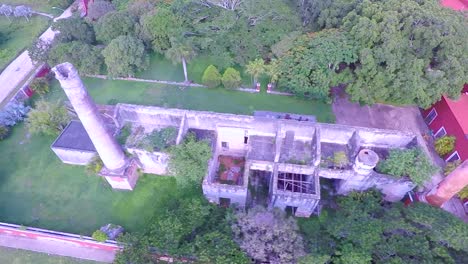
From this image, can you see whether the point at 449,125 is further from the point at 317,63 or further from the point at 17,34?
the point at 17,34

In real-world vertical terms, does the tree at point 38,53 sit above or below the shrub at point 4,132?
above

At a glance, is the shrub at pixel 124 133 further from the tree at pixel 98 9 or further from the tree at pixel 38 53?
the tree at pixel 98 9

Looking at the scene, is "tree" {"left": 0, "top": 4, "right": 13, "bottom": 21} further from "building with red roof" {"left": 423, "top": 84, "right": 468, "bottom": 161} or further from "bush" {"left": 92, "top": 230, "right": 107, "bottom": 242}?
"building with red roof" {"left": 423, "top": 84, "right": 468, "bottom": 161}

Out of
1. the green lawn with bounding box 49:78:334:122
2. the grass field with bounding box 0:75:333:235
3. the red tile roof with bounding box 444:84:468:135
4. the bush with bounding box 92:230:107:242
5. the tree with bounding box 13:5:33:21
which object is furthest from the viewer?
the tree with bounding box 13:5:33:21

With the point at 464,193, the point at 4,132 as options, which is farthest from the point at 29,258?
the point at 464,193

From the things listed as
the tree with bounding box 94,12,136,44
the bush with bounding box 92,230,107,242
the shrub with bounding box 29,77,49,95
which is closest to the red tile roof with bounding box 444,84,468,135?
the bush with bounding box 92,230,107,242

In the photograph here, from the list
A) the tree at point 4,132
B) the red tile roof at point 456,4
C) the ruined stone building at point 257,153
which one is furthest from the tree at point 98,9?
the red tile roof at point 456,4

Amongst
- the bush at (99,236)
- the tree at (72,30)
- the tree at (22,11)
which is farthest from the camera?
the tree at (22,11)
